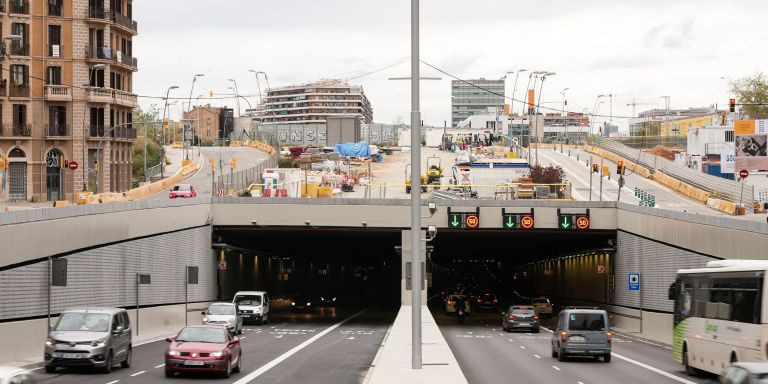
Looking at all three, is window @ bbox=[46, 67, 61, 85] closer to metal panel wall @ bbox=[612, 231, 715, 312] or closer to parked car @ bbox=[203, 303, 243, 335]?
parked car @ bbox=[203, 303, 243, 335]

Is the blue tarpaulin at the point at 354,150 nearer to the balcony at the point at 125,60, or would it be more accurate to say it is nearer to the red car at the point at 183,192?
the balcony at the point at 125,60

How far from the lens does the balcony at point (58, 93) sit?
104188 millimetres

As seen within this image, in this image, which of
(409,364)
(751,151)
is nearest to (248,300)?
(409,364)

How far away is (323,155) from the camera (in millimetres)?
155625

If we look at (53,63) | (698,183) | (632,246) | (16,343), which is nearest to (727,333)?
(16,343)

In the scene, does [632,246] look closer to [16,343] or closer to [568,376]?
[568,376]

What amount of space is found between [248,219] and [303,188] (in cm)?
2338

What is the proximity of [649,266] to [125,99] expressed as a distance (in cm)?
6924

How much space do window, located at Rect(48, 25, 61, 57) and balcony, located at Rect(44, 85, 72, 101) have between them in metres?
3.04

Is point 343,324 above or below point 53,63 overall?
below

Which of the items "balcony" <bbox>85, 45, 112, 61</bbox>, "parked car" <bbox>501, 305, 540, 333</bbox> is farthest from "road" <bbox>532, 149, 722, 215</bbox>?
"balcony" <bbox>85, 45, 112, 61</bbox>

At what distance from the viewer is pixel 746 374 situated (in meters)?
15.7

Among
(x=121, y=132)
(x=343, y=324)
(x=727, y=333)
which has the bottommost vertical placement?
(x=343, y=324)

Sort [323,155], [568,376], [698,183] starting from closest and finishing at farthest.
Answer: [568,376] → [698,183] → [323,155]
